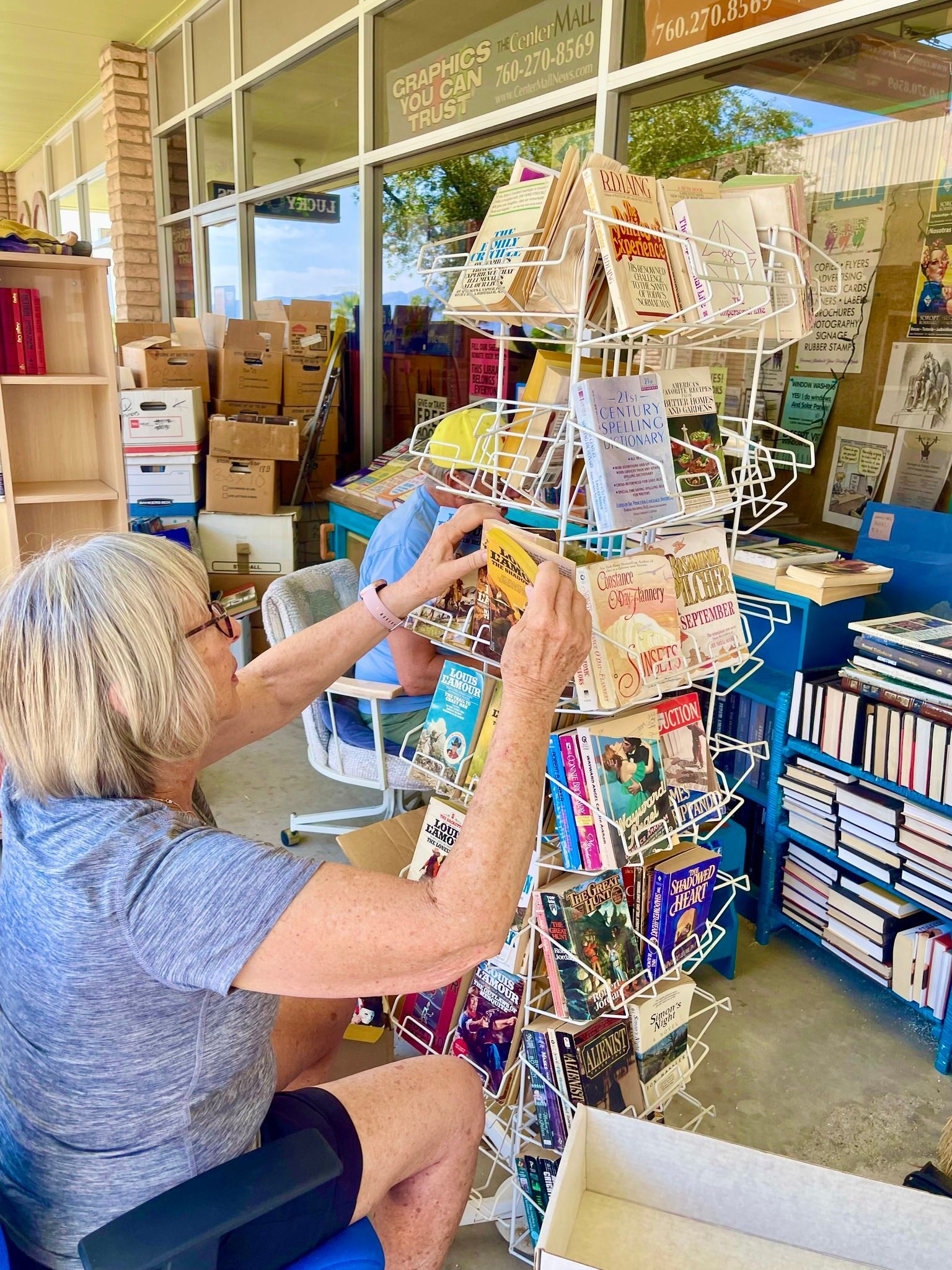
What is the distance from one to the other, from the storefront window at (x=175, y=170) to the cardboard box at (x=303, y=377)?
289 cm

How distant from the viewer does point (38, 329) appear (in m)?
3.25

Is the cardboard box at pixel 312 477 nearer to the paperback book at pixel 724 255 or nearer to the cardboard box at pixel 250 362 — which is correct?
the cardboard box at pixel 250 362

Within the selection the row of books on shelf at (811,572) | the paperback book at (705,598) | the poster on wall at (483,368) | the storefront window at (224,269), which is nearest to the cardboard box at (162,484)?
the poster on wall at (483,368)

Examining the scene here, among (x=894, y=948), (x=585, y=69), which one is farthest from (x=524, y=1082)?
(x=585, y=69)

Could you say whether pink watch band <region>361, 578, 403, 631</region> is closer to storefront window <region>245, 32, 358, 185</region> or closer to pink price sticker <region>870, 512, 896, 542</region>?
pink price sticker <region>870, 512, 896, 542</region>

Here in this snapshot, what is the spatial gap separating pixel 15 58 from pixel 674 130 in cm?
762

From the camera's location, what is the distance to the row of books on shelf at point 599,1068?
1.52 metres

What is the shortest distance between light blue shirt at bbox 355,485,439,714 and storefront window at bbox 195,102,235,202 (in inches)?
185

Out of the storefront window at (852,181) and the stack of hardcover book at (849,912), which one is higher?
the storefront window at (852,181)

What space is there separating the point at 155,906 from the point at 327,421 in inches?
173

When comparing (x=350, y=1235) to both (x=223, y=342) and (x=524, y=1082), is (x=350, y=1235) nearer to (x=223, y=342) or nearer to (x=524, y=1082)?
(x=524, y=1082)

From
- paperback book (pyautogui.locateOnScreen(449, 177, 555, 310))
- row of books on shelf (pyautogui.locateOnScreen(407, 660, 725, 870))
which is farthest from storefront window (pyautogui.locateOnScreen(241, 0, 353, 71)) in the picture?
row of books on shelf (pyautogui.locateOnScreen(407, 660, 725, 870))

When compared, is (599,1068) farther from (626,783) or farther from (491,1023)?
(626,783)

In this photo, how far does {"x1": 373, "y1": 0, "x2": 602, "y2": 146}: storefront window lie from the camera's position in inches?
129
